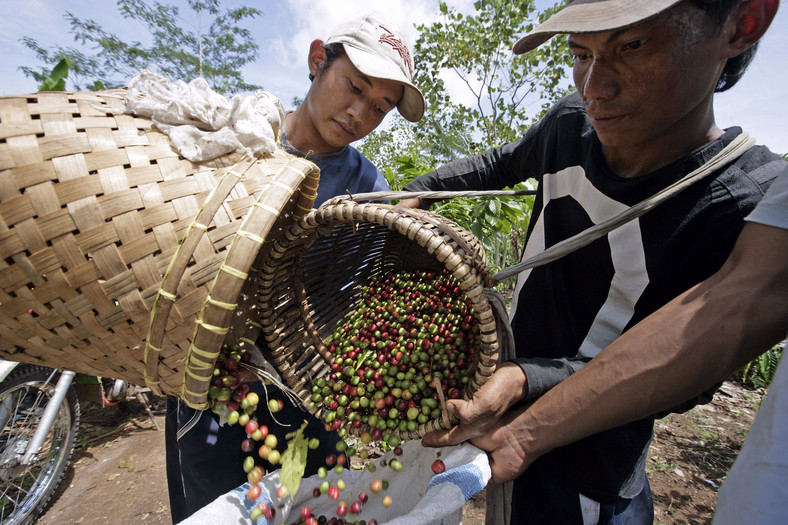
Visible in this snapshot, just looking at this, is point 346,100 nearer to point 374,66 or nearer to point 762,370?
point 374,66

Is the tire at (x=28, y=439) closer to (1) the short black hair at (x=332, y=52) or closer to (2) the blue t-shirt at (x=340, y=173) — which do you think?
(2) the blue t-shirt at (x=340, y=173)

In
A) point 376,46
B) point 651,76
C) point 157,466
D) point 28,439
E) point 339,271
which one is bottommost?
point 157,466

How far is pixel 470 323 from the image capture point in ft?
5.41

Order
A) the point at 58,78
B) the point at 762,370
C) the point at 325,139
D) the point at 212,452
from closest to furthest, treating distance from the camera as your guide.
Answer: the point at 212,452, the point at 325,139, the point at 58,78, the point at 762,370

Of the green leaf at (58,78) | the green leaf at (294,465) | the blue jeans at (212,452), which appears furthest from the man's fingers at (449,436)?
the green leaf at (58,78)

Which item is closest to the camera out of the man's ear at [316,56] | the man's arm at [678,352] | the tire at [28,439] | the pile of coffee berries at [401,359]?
the man's arm at [678,352]

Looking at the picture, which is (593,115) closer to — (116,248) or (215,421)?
(116,248)

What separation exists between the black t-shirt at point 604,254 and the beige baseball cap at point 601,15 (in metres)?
0.54

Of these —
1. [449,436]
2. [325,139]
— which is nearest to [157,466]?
[325,139]

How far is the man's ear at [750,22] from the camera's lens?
3.78ft

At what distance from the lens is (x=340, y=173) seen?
2.23 m

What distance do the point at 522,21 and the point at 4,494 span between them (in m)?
9.52

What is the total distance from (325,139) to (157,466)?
4.19 meters

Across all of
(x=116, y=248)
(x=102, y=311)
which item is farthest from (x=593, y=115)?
(x=102, y=311)
